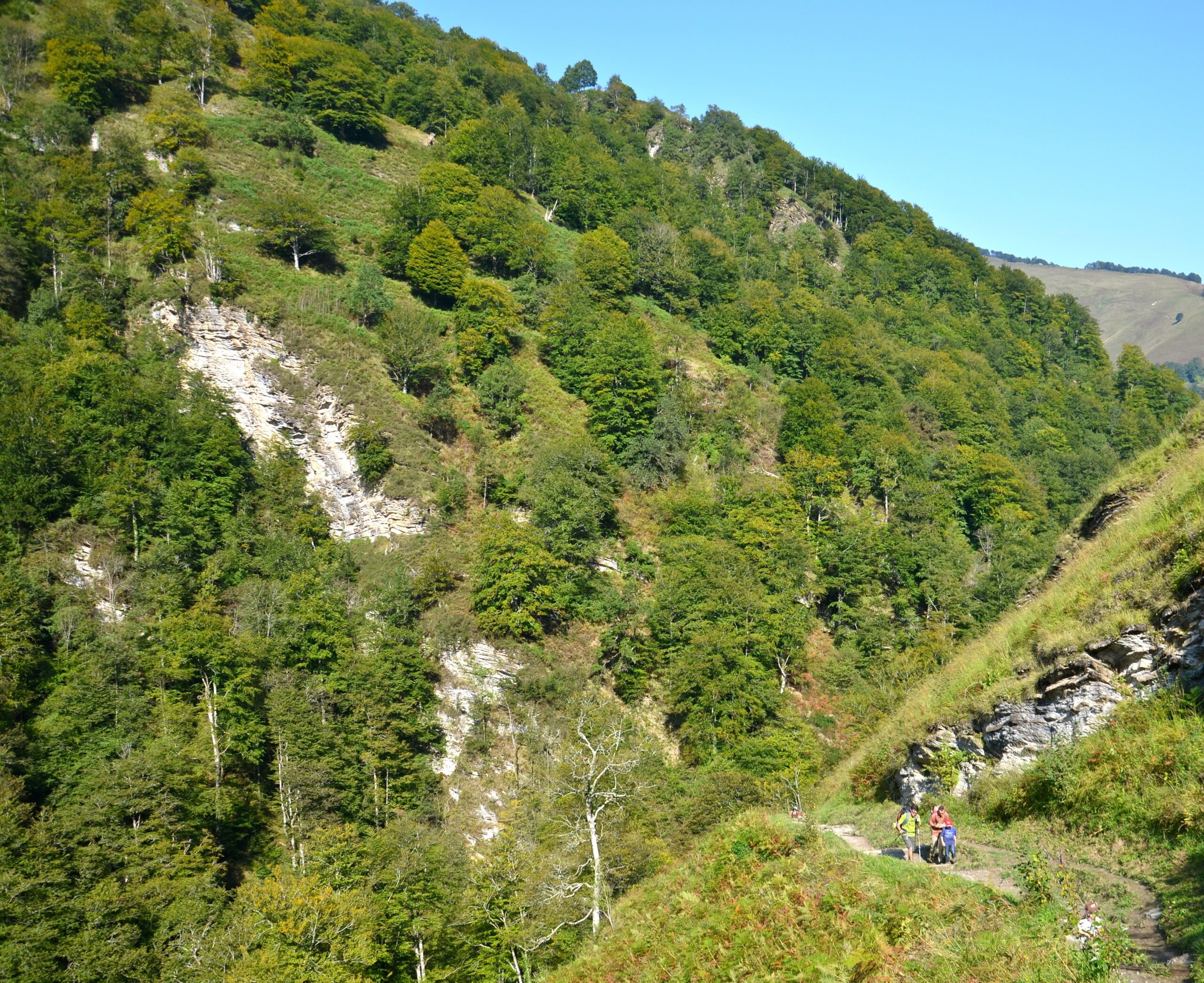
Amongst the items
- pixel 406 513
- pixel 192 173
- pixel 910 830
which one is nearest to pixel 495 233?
pixel 192 173

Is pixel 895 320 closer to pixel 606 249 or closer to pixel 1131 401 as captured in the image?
pixel 1131 401

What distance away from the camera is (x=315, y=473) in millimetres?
45719

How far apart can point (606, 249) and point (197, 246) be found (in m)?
34.0

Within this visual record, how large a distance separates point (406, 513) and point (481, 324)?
56.8 ft

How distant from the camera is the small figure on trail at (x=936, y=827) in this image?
11.5 metres

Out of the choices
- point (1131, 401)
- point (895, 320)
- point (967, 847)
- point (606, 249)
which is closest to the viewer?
point (967, 847)

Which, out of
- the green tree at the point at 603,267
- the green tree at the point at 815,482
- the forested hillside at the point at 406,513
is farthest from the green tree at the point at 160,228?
the green tree at the point at 815,482

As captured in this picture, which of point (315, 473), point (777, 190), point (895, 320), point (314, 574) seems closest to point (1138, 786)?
point (314, 574)

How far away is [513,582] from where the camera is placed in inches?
1567

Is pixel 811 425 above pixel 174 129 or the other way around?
the other way around

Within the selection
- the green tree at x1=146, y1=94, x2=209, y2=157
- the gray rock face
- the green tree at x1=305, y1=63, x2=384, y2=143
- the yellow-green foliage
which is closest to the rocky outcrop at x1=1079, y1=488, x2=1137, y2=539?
the yellow-green foliage

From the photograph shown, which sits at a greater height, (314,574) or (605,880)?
(314,574)

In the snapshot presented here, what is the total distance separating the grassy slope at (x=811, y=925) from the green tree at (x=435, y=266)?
50.5 meters

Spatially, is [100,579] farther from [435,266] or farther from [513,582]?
[435,266]
